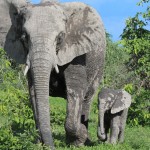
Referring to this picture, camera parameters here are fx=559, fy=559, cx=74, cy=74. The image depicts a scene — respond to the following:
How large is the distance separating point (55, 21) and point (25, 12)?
58 centimetres

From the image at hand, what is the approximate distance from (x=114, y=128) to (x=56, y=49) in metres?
1.98

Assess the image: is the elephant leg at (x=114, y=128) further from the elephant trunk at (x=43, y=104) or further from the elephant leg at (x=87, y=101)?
the elephant trunk at (x=43, y=104)

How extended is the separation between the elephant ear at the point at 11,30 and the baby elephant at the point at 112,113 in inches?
61.7

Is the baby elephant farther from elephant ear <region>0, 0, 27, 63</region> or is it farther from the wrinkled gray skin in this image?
elephant ear <region>0, 0, 27, 63</region>

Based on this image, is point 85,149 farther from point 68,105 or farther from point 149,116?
point 149,116

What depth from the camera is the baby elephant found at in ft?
31.1

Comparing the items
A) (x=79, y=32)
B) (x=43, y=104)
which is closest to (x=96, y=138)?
(x=79, y=32)

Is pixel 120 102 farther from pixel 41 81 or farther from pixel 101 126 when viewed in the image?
pixel 41 81

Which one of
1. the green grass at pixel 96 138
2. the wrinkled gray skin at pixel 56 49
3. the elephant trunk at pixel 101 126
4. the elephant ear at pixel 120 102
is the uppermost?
the wrinkled gray skin at pixel 56 49

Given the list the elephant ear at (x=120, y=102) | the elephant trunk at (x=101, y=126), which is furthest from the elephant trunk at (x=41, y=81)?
the elephant ear at (x=120, y=102)

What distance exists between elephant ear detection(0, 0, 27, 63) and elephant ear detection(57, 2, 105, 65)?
79 cm

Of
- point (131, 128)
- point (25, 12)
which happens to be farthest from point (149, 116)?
point (25, 12)

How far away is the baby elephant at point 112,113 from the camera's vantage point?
31.1ft

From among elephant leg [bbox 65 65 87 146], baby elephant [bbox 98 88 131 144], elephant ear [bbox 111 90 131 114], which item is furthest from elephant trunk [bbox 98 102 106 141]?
elephant leg [bbox 65 65 87 146]
